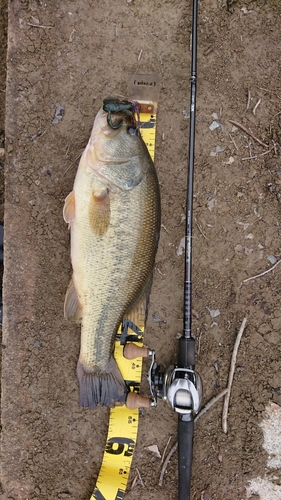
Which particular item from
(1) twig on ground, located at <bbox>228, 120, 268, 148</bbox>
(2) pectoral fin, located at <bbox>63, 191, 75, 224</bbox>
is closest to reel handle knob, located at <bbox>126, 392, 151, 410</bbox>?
(2) pectoral fin, located at <bbox>63, 191, 75, 224</bbox>

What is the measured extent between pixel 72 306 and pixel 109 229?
64 cm

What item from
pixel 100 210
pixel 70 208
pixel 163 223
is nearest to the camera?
pixel 100 210

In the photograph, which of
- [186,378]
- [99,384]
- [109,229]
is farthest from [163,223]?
[99,384]

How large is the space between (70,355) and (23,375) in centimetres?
41

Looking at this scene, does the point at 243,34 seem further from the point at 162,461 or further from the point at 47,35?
the point at 162,461

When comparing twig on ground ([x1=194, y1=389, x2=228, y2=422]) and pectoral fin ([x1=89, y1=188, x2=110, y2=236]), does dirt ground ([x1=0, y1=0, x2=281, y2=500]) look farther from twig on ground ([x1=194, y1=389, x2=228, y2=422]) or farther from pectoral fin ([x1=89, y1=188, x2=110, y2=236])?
pectoral fin ([x1=89, y1=188, x2=110, y2=236])

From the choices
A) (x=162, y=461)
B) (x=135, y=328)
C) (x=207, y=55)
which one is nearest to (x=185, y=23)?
(x=207, y=55)

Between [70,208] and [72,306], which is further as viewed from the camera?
[72,306]

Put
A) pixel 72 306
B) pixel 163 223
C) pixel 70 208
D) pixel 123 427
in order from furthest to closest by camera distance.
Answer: pixel 163 223 < pixel 123 427 < pixel 72 306 < pixel 70 208

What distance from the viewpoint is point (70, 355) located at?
345cm

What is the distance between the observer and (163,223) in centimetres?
350

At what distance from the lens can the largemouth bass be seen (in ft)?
9.23

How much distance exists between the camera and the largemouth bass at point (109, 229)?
281 cm

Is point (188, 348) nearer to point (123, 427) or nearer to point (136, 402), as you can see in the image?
point (136, 402)
